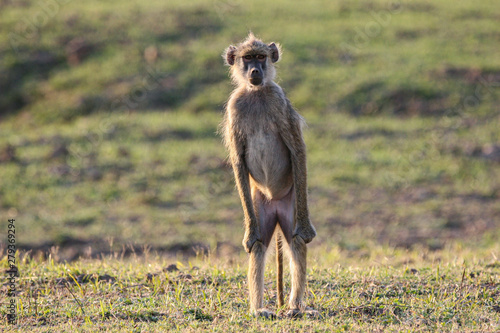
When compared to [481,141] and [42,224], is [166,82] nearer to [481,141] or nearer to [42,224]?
[42,224]

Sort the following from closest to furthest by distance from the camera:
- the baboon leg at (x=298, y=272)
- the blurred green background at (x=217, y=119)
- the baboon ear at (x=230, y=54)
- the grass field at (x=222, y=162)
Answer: the baboon leg at (x=298, y=272)
the grass field at (x=222, y=162)
the baboon ear at (x=230, y=54)
the blurred green background at (x=217, y=119)

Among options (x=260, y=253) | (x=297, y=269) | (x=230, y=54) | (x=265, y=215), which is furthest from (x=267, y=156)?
(x=230, y=54)

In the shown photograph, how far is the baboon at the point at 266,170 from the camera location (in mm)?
Answer: 5340

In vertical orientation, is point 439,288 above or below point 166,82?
below

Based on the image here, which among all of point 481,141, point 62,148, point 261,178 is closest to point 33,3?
point 62,148

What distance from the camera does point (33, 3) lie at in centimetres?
2292

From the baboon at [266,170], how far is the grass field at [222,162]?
0.48 m

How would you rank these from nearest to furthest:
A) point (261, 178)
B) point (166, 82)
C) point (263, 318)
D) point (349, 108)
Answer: point (263, 318) < point (261, 178) < point (349, 108) < point (166, 82)

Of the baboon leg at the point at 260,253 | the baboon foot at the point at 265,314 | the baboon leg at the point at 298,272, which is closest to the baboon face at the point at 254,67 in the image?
the baboon leg at the point at 260,253

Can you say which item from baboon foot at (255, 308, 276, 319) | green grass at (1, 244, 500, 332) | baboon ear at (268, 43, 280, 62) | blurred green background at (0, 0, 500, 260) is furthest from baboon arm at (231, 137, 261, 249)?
blurred green background at (0, 0, 500, 260)

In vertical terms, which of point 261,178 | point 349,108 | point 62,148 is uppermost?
point 349,108

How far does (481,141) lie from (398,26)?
726 centimetres

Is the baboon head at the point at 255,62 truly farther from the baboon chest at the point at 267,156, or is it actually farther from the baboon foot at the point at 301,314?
the baboon foot at the point at 301,314

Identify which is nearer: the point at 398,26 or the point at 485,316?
the point at 485,316
